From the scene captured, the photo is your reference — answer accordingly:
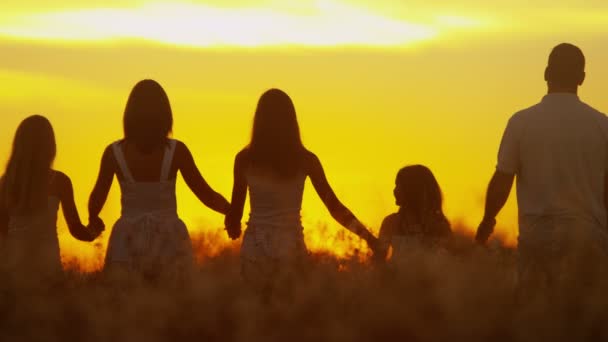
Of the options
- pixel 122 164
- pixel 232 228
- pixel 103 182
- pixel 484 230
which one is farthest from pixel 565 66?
pixel 103 182

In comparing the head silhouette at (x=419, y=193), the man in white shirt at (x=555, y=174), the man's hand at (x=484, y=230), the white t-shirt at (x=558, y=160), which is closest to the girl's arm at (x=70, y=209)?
the head silhouette at (x=419, y=193)

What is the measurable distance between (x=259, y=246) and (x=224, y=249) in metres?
2.10

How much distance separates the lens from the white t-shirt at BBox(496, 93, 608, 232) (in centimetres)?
1122

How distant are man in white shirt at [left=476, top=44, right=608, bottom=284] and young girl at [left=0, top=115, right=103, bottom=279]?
3.48 meters

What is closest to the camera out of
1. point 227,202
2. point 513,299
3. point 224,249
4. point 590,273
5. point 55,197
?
point 513,299

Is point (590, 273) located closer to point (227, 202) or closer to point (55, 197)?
point (227, 202)

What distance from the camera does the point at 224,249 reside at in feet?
45.6

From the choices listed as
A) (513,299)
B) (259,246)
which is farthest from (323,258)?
(513,299)

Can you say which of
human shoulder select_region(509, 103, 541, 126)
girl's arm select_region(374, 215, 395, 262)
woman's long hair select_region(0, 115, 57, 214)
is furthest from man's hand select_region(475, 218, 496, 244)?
woman's long hair select_region(0, 115, 57, 214)

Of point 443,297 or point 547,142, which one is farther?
point 547,142

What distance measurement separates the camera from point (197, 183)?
11969mm

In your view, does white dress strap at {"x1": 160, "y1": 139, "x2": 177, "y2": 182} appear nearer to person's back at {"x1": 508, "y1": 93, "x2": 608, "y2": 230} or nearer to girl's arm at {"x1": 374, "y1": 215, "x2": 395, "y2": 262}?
girl's arm at {"x1": 374, "y1": 215, "x2": 395, "y2": 262}

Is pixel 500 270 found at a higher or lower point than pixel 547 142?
lower

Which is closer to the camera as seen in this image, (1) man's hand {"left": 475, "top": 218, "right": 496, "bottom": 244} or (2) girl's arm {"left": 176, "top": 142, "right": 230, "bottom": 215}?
(1) man's hand {"left": 475, "top": 218, "right": 496, "bottom": 244}
